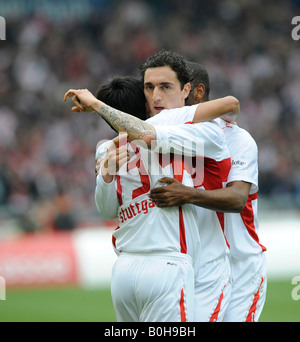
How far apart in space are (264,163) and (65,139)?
484cm

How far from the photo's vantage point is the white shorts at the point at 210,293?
3707 mm

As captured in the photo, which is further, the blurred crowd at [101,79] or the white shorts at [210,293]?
the blurred crowd at [101,79]

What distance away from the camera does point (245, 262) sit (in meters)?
4.34

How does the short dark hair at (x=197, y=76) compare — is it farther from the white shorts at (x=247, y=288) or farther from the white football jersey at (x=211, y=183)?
the white shorts at (x=247, y=288)

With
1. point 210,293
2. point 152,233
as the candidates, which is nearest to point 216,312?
point 210,293

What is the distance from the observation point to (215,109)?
3.60 meters

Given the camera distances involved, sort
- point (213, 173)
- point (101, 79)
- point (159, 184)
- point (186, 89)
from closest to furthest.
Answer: point (159, 184), point (213, 173), point (186, 89), point (101, 79)

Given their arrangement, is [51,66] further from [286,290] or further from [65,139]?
[286,290]

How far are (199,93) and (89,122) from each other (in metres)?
11.7

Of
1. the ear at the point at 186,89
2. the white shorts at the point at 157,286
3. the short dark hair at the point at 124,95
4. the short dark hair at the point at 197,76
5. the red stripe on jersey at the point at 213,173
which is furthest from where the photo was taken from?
the short dark hair at the point at 197,76

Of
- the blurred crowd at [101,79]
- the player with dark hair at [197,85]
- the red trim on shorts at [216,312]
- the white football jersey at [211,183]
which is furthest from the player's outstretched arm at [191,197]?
the blurred crowd at [101,79]

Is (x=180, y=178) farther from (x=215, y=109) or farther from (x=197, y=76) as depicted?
(x=197, y=76)

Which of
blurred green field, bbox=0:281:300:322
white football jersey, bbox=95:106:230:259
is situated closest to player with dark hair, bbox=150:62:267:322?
white football jersey, bbox=95:106:230:259

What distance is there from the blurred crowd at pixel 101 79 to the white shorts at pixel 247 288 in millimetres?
8543
